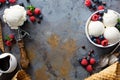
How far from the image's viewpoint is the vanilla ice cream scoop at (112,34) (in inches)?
74.9

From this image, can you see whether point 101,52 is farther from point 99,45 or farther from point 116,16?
point 116,16

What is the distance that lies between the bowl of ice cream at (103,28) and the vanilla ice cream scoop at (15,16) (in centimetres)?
31

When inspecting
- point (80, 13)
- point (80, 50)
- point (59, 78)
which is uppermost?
point (80, 13)

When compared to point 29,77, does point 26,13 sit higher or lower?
higher

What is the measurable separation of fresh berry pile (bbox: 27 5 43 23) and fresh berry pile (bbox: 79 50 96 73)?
286 millimetres

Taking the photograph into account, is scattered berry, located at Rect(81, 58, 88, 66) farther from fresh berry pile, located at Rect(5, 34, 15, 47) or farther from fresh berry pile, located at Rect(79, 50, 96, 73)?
fresh berry pile, located at Rect(5, 34, 15, 47)

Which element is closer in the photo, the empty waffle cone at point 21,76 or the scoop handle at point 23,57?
the empty waffle cone at point 21,76

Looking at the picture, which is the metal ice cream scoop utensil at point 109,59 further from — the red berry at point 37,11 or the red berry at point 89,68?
the red berry at point 37,11

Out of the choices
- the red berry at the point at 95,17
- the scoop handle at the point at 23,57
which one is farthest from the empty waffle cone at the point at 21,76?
the red berry at the point at 95,17

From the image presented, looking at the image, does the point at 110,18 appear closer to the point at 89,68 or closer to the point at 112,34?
the point at 112,34

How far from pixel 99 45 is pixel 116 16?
0.15 metres

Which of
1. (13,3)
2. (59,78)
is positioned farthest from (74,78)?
(13,3)

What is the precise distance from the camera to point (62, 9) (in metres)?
2.04

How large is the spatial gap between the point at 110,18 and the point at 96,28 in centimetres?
8
